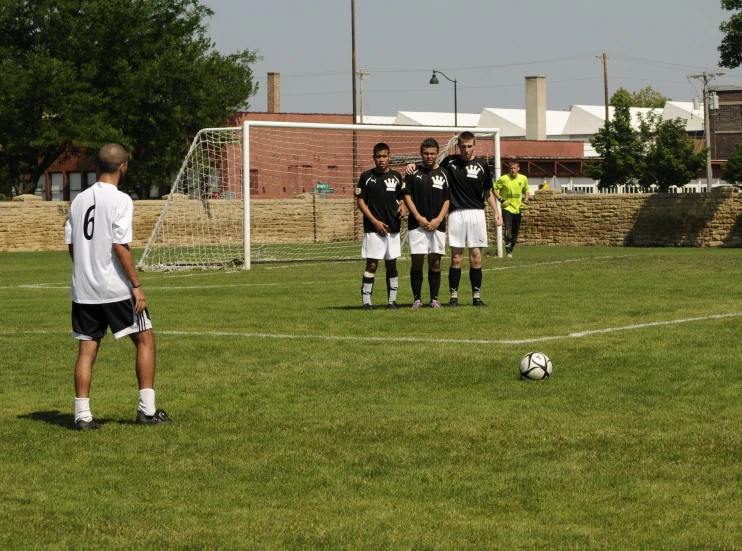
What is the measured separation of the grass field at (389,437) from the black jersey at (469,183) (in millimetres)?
1681

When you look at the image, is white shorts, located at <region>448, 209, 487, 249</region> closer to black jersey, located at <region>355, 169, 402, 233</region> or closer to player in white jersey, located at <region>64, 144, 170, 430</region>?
black jersey, located at <region>355, 169, 402, 233</region>

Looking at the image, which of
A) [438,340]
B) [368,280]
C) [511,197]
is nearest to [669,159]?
[511,197]

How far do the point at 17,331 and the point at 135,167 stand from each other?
44.2 m

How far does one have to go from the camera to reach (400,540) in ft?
16.2

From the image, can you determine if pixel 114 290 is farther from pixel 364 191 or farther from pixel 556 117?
pixel 556 117

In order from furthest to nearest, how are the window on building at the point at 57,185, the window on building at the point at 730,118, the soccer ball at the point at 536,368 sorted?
the window on building at the point at 730,118 < the window on building at the point at 57,185 < the soccer ball at the point at 536,368

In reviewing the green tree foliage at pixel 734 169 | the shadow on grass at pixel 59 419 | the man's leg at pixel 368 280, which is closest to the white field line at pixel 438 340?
the man's leg at pixel 368 280

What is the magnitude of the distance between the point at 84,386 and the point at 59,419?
503 mm

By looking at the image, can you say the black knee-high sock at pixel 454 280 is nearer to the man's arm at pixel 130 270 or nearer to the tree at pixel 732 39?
the man's arm at pixel 130 270

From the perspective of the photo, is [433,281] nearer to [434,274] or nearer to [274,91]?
[434,274]

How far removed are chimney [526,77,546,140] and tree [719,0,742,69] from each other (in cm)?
5495

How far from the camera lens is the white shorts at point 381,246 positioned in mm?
14891

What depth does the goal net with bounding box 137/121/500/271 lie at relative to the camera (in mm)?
28641

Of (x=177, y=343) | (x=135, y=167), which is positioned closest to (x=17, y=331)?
(x=177, y=343)
